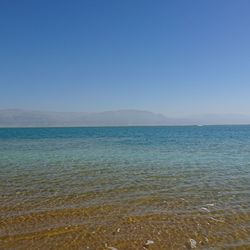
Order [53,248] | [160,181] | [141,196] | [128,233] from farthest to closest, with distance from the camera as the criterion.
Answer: [160,181] < [141,196] < [128,233] < [53,248]

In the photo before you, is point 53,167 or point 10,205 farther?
point 53,167

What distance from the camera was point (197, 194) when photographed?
12.8 metres

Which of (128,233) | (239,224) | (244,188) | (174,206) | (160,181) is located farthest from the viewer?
(160,181)

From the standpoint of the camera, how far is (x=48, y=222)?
372 inches

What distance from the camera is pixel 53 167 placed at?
20.9m

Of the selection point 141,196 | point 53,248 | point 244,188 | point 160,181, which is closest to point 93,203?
point 141,196

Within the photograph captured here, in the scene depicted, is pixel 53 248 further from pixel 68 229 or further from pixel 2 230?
pixel 2 230

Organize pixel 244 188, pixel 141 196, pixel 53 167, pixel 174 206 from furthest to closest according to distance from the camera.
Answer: pixel 53 167 < pixel 244 188 < pixel 141 196 < pixel 174 206

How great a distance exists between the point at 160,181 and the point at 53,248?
8775 millimetres

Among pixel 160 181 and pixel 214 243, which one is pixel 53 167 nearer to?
pixel 160 181

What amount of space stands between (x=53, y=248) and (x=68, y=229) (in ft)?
4.19

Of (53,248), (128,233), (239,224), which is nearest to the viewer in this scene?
(53,248)

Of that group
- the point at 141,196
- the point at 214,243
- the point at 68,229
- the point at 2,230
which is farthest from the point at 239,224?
the point at 2,230

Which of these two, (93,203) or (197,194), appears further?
(197,194)
